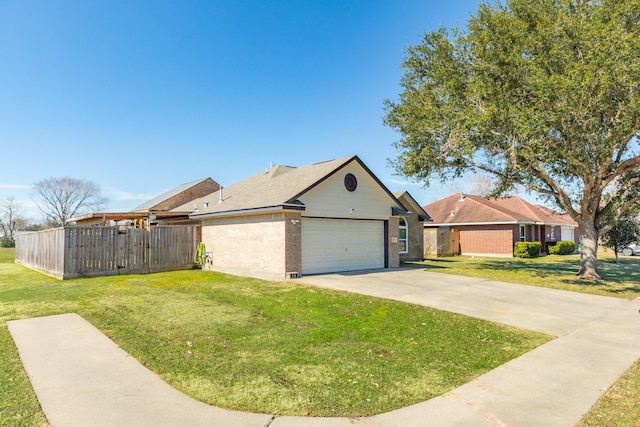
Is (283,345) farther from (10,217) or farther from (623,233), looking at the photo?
(10,217)

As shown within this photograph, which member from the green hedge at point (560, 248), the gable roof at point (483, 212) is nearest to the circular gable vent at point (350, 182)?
the gable roof at point (483, 212)

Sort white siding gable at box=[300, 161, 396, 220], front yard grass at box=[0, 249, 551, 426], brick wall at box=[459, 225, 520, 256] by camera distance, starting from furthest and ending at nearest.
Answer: brick wall at box=[459, 225, 520, 256]
white siding gable at box=[300, 161, 396, 220]
front yard grass at box=[0, 249, 551, 426]

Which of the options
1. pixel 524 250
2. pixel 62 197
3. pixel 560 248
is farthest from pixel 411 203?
pixel 62 197

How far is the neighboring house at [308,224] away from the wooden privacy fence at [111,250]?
4.45 ft

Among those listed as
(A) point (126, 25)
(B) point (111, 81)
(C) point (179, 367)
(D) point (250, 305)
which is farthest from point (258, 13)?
(C) point (179, 367)

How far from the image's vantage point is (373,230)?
17.4 meters

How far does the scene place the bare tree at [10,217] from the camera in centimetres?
6019

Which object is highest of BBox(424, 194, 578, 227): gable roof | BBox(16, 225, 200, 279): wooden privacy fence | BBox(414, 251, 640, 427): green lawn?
BBox(424, 194, 578, 227): gable roof

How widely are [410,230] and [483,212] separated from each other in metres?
9.46

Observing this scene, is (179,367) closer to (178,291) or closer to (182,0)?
(178,291)

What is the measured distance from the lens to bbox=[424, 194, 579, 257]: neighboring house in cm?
2847

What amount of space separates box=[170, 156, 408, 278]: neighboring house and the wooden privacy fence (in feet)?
4.45

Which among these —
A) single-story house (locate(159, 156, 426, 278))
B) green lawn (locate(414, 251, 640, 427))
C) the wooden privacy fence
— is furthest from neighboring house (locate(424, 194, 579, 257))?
the wooden privacy fence

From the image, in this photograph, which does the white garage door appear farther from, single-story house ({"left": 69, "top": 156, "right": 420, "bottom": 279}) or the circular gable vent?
the circular gable vent
